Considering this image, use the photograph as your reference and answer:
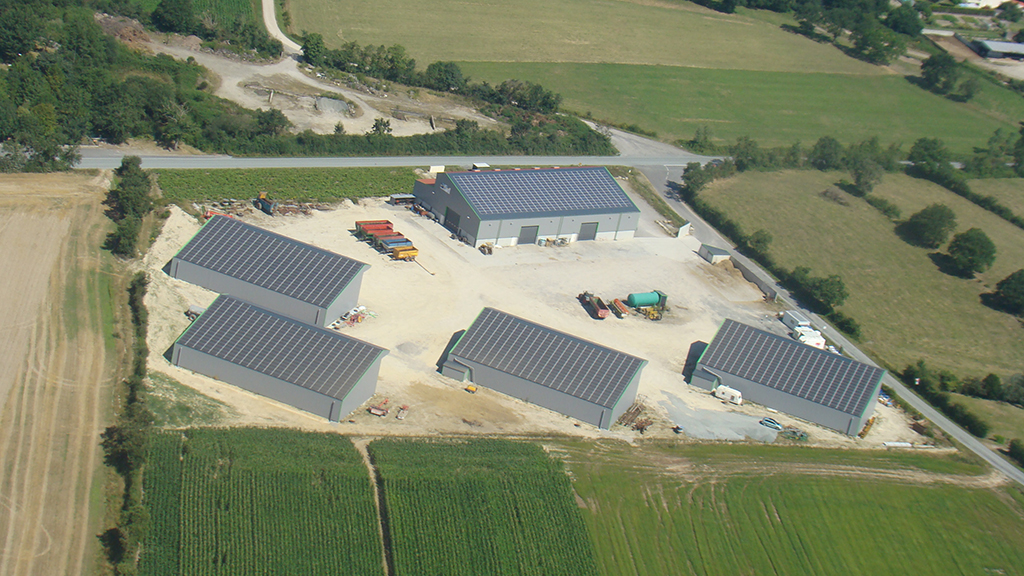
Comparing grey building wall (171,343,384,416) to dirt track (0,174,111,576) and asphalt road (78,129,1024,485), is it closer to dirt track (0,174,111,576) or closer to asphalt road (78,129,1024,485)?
dirt track (0,174,111,576)

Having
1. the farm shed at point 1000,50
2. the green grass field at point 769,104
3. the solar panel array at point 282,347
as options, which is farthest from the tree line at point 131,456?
the farm shed at point 1000,50

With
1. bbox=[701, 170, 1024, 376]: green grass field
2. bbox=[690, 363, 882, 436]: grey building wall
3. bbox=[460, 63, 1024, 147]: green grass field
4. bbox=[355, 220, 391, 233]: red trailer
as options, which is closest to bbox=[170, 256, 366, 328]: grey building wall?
bbox=[355, 220, 391, 233]: red trailer

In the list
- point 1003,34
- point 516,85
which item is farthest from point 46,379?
point 1003,34

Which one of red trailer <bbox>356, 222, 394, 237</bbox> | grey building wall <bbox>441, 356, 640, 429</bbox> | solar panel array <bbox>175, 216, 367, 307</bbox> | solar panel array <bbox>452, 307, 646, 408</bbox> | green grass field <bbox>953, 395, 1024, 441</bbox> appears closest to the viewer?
grey building wall <bbox>441, 356, 640, 429</bbox>

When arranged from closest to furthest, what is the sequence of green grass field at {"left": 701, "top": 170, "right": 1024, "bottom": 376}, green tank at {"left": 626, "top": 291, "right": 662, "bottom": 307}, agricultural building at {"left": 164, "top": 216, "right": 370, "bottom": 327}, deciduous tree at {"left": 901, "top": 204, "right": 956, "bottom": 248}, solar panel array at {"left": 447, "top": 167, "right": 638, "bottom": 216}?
agricultural building at {"left": 164, "top": 216, "right": 370, "bottom": 327} → green tank at {"left": 626, "top": 291, "right": 662, "bottom": 307} → green grass field at {"left": 701, "top": 170, "right": 1024, "bottom": 376} → solar panel array at {"left": 447, "top": 167, "right": 638, "bottom": 216} → deciduous tree at {"left": 901, "top": 204, "right": 956, "bottom": 248}

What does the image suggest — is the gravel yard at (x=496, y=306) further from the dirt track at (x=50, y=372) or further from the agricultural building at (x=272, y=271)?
the dirt track at (x=50, y=372)

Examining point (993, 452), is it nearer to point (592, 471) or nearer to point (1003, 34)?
point (592, 471)
